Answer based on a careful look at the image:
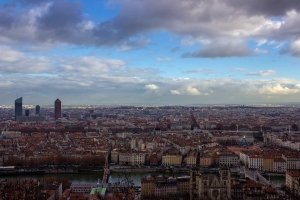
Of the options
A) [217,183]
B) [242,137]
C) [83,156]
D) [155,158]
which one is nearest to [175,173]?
[155,158]

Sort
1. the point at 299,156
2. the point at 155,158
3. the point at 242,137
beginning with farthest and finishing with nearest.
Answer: the point at 242,137
the point at 155,158
the point at 299,156

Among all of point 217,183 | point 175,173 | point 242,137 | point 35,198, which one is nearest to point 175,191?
point 217,183

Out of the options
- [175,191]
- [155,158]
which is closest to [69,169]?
[155,158]

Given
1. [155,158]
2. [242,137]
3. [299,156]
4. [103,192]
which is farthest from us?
[242,137]

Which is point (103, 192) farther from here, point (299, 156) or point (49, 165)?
point (299, 156)

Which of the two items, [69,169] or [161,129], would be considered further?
[161,129]

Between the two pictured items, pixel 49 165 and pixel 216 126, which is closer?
pixel 49 165

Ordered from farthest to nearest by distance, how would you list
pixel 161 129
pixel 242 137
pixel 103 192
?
pixel 161 129 → pixel 242 137 → pixel 103 192

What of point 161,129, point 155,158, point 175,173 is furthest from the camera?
point 161,129

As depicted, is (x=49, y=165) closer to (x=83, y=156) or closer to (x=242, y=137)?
(x=83, y=156)
